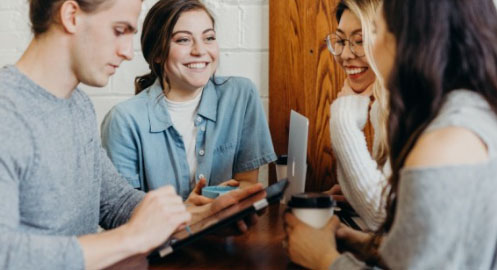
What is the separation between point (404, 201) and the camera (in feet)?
2.27

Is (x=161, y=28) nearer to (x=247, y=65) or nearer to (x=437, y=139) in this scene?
(x=247, y=65)

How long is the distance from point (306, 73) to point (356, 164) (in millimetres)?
687

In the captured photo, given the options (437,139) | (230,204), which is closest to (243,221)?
(230,204)

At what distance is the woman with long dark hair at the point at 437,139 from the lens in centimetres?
67

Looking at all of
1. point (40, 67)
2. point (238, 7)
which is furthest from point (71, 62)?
point (238, 7)

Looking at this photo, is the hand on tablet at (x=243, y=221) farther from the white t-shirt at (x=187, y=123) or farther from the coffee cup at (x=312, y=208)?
the white t-shirt at (x=187, y=123)

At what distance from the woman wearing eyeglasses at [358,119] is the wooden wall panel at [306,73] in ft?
0.42

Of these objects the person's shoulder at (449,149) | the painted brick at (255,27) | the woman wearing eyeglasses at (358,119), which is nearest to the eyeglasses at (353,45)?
the woman wearing eyeglasses at (358,119)

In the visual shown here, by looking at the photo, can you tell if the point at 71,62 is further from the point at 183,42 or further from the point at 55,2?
the point at 183,42

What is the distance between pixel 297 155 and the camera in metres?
1.25

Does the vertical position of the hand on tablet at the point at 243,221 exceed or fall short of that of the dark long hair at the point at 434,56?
it falls short

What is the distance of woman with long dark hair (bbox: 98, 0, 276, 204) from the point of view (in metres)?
1.65

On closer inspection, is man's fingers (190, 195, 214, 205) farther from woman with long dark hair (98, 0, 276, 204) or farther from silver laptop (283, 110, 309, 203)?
woman with long dark hair (98, 0, 276, 204)

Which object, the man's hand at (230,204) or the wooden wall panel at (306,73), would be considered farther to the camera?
the wooden wall panel at (306,73)
